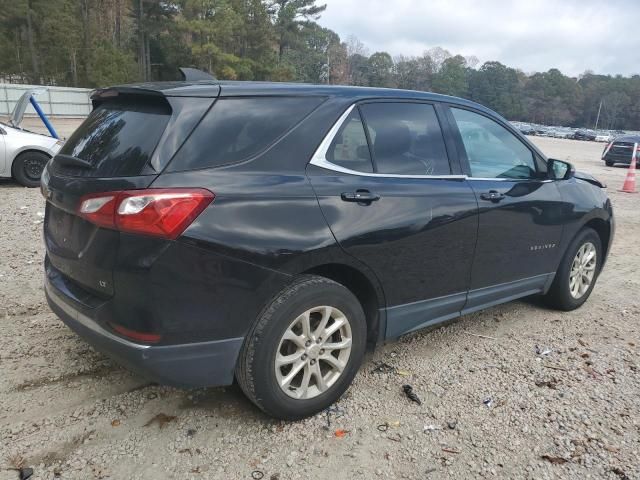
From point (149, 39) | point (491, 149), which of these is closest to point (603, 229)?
→ point (491, 149)

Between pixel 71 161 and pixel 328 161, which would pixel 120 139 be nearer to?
pixel 71 161

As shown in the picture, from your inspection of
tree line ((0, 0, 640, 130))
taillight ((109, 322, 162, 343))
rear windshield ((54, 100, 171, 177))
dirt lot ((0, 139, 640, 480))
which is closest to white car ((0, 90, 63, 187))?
dirt lot ((0, 139, 640, 480))

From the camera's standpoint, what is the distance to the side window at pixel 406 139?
3.19 meters

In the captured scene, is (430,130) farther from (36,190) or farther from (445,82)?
(445,82)

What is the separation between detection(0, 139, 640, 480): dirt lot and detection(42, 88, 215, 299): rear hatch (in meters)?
0.78

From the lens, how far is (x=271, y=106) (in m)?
2.81

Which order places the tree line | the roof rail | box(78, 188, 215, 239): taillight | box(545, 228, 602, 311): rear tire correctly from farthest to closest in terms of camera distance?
1. the tree line
2. box(545, 228, 602, 311): rear tire
3. the roof rail
4. box(78, 188, 215, 239): taillight

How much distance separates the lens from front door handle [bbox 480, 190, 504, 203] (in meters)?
3.62

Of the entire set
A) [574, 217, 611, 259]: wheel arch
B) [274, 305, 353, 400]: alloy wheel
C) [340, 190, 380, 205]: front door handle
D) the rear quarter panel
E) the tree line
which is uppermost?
the tree line

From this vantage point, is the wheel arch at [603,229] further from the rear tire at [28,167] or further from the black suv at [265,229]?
the rear tire at [28,167]

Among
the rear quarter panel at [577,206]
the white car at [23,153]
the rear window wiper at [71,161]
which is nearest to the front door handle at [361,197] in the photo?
the rear window wiper at [71,161]

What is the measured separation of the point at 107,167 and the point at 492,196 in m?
2.49

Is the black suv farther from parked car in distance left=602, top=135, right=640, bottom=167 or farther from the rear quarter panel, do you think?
parked car in distance left=602, top=135, right=640, bottom=167

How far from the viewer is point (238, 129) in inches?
105
